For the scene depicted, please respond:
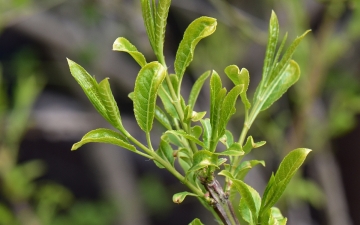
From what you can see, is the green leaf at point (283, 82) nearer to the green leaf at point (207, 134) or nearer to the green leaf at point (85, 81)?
the green leaf at point (207, 134)

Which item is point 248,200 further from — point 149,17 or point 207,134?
point 149,17

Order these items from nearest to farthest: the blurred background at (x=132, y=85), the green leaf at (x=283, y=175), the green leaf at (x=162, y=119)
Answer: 1. the green leaf at (x=283, y=175)
2. the green leaf at (x=162, y=119)
3. the blurred background at (x=132, y=85)

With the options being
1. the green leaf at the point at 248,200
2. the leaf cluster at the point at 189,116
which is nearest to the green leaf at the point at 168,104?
the leaf cluster at the point at 189,116

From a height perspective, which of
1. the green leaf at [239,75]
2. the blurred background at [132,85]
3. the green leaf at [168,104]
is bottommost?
the blurred background at [132,85]

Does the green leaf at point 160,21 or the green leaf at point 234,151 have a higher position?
the green leaf at point 160,21

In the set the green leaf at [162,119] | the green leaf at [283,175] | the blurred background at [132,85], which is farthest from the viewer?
the blurred background at [132,85]

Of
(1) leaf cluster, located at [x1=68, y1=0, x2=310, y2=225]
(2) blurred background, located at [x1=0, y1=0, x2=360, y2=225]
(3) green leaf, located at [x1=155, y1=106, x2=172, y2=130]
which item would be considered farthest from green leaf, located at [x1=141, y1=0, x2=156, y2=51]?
(2) blurred background, located at [x1=0, y1=0, x2=360, y2=225]
